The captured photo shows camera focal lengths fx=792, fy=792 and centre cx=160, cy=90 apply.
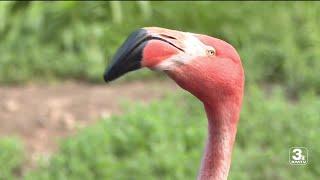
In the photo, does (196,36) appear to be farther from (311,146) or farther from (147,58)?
(311,146)

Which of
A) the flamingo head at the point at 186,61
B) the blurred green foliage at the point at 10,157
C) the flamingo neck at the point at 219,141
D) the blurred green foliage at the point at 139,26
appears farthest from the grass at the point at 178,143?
the flamingo head at the point at 186,61

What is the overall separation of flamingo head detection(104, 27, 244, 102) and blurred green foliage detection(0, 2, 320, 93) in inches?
119

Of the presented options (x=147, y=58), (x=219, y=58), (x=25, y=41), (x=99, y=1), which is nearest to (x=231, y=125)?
(x=219, y=58)

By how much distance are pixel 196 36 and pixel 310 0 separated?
3116 mm

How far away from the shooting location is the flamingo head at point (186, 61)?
1622 millimetres

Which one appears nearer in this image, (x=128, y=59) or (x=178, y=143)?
(x=128, y=59)

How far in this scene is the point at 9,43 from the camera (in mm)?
5449

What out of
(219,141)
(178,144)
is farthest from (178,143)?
(219,141)

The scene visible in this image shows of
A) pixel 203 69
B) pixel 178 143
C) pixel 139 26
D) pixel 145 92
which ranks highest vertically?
pixel 203 69

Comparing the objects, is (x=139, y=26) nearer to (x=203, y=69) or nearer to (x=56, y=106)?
(x=56, y=106)

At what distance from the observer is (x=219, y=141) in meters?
1.86

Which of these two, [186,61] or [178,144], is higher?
[186,61]

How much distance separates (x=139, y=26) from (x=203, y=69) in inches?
133

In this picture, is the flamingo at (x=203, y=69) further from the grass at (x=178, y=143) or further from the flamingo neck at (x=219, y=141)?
the grass at (x=178, y=143)
